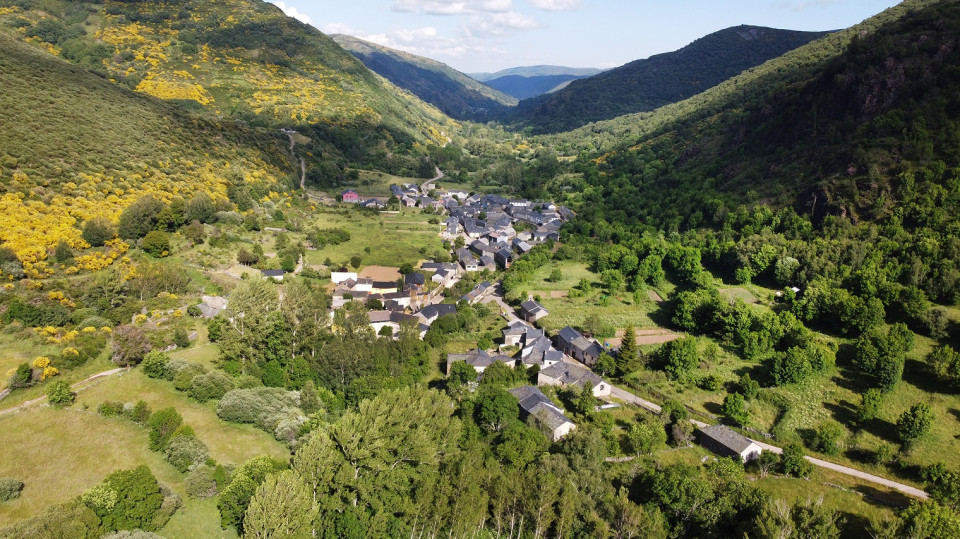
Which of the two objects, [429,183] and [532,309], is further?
[429,183]

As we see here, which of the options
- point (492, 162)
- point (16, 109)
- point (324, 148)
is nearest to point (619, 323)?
point (16, 109)

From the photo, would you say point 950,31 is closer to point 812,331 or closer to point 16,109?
point 812,331

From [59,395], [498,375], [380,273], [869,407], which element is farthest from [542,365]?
[59,395]

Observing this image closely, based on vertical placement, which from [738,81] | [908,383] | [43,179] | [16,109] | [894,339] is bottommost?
[908,383]

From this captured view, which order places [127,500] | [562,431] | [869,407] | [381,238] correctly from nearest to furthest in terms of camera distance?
[127,500], [562,431], [869,407], [381,238]

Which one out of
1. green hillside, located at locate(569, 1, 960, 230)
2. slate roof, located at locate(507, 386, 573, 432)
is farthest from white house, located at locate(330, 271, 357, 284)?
green hillside, located at locate(569, 1, 960, 230)

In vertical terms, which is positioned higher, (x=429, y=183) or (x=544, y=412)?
(x=429, y=183)

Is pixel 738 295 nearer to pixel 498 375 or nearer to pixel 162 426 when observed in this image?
pixel 498 375
